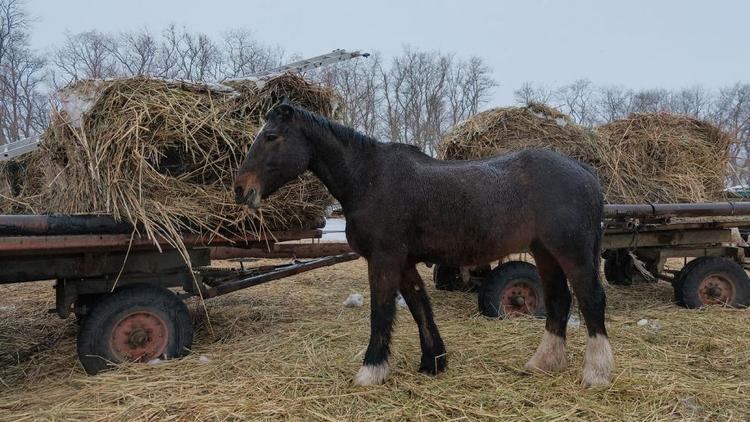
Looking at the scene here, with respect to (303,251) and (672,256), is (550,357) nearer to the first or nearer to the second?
(303,251)

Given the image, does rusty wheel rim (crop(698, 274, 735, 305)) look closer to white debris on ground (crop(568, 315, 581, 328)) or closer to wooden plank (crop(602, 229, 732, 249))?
wooden plank (crop(602, 229, 732, 249))

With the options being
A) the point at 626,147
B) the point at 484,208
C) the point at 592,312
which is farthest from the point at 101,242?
the point at 626,147

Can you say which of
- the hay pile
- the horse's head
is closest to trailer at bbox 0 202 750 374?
the hay pile

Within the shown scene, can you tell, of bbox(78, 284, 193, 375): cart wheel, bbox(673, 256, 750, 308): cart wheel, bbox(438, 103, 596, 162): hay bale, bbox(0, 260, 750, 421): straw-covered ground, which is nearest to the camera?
bbox(0, 260, 750, 421): straw-covered ground

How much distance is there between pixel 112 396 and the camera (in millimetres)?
3066

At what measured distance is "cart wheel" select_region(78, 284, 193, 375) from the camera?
3604 mm

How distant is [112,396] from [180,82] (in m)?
2.64

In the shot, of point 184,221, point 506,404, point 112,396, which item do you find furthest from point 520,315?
point 112,396

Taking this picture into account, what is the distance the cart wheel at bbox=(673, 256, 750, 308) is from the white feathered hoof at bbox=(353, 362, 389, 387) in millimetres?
4386

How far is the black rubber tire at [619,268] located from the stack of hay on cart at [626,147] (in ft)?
4.79

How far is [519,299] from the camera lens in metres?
5.27

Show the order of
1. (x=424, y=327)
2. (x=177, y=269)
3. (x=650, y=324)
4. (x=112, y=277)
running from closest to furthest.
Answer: (x=424, y=327)
(x=112, y=277)
(x=177, y=269)
(x=650, y=324)

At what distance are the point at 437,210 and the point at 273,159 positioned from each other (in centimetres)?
120

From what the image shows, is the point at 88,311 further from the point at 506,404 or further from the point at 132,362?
the point at 506,404
